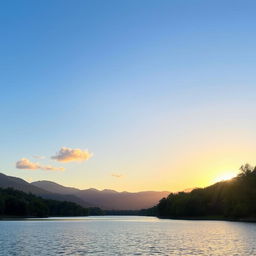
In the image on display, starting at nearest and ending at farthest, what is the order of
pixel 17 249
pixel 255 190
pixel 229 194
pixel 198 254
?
pixel 198 254 < pixel 17 249 < pixel 255 190 < pixel 229 194

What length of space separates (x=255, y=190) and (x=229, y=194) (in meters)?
25.3

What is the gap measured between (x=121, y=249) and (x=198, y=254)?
12.6 meters

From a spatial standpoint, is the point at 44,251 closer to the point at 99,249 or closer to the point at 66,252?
the point at 66,252

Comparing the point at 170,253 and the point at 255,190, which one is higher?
the point at 255,190

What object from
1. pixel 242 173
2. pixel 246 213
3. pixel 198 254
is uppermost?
pixel 242 173

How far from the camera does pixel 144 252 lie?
59.4 meters

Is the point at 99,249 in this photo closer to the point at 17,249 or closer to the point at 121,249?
the point at 121,249

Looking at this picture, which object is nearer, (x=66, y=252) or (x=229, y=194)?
(x=66, y=252)

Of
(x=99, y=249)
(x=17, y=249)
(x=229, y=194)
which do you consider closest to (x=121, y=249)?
(x=99, y=249)

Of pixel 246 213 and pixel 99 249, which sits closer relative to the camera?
pixel 99 249

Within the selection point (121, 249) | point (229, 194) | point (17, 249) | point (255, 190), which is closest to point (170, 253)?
point (121, 249)

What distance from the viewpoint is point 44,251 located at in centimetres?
6069

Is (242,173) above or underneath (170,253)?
above

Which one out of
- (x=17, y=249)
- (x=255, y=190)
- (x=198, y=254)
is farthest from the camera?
(x=255, y=190)
